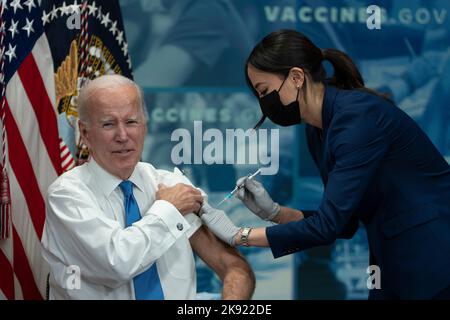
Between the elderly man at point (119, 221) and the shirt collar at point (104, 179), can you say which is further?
the shirt collar at point (104, 179)

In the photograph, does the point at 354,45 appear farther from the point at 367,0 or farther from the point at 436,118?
the point at 436,118

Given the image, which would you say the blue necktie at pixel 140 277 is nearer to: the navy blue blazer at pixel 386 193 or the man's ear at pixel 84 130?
the man's ear at pixel 84 130

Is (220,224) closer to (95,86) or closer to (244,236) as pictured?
(244,236)

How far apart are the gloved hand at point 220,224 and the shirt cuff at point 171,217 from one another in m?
0.24

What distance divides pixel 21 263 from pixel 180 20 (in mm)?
2060

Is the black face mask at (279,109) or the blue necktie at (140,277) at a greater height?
the black face mask at (279,109)

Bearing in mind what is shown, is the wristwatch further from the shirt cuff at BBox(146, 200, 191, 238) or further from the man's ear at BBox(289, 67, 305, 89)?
the man's ear at BBox(289, 67, 305, 89)

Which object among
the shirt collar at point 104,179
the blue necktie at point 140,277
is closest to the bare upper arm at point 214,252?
the blue necktie at point 140,277

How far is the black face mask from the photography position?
298 cm

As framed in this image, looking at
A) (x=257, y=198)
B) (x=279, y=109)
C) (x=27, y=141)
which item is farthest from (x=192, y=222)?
(x=27, y=141)

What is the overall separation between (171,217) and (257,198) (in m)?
0.73

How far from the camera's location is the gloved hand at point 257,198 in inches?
128

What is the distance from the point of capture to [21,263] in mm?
3572
